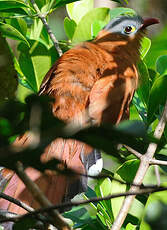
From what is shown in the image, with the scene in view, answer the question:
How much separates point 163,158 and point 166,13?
4028 mm

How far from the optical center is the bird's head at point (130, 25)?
2764 millimetres

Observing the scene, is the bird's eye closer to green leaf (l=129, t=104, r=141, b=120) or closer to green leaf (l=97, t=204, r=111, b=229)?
green leaf (l=129, t=104, r=141, b=120)

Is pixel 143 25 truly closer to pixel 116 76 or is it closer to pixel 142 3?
pixel 116 76

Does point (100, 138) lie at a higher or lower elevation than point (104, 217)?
higher

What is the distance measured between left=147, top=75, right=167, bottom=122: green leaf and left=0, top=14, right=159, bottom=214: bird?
18cm

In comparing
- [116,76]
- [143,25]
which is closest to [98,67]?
[116,76]

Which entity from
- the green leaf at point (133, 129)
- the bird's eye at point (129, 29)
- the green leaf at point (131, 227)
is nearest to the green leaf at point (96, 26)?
the bird's eye at point (129, 29)

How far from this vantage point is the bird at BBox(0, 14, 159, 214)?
1.69 metres

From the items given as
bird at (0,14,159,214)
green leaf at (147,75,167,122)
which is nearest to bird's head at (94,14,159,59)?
bird at (0,14,159,214)

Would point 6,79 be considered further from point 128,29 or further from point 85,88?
point 128,29

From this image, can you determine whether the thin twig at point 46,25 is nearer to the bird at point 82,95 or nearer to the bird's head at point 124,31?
the bird at point 82,95

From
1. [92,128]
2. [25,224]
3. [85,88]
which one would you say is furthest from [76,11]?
[92,128]

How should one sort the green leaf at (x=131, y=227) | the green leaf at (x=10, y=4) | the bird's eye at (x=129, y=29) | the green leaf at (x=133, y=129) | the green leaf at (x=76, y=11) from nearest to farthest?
the green leaf at (x=133, y=129)
the green leaf at (x=131, y=227)
the green leaf at (x=10, y=4)
the green leaf at (x=76, y=11)
the bird's eye at (x=129, y=29)

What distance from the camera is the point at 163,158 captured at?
67.8 inches
